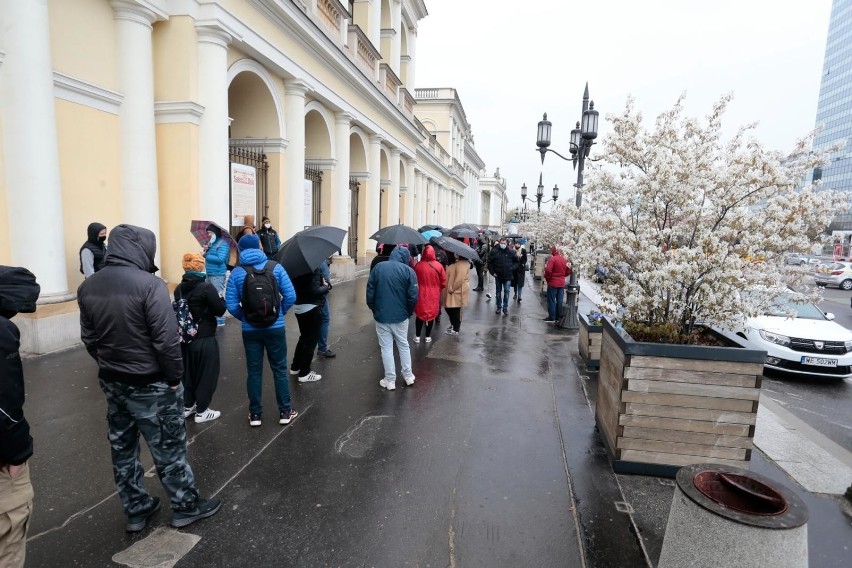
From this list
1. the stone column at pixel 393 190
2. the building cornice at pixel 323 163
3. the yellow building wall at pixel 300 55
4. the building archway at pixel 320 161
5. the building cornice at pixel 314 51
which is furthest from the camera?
the stone column at pixel 393 190

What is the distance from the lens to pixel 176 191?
8.39m

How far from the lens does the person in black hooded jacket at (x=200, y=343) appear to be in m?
4.20

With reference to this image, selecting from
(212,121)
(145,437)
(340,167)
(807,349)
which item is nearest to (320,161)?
(340,167)

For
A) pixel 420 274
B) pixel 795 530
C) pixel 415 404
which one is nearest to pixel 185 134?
pixel 420 274

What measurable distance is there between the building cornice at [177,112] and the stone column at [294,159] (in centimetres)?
344

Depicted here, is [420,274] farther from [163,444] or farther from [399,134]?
[399,134]

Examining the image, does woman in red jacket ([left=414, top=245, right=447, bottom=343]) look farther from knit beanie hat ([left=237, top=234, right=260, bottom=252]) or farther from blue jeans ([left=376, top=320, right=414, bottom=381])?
knit beanie hat ([left=237, top=234, right=260, bottom=252])

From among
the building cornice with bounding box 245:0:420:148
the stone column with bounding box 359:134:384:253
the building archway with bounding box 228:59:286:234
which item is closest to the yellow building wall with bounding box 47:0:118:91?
the building cornice with bounding box 245:0:420:148

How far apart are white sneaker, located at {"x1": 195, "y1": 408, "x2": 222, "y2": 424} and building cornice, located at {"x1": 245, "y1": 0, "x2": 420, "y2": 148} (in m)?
7.30

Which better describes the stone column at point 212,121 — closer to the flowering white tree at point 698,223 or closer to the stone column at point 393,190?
the flowering white tree at point 698,223

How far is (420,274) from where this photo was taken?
7258 millimetres

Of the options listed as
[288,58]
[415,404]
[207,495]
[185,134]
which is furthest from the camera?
[288,58]

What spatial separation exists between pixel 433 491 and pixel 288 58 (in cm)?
1073

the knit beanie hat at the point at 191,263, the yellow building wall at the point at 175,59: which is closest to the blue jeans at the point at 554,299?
the knit beanie hat at the point at 191,263
